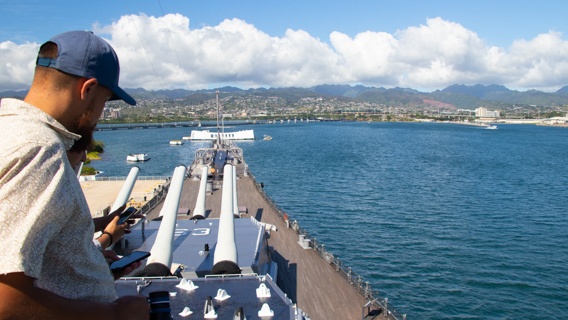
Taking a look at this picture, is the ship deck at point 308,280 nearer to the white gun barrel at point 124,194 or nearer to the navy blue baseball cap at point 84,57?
the white gun barrel at point 124,194

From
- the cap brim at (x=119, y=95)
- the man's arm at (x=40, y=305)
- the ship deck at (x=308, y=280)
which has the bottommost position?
the ship deck at (x=308, y=280)

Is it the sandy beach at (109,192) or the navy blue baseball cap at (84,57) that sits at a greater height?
the navy blue baseball cap at (84,57)

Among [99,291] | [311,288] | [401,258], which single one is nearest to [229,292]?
[311,288]

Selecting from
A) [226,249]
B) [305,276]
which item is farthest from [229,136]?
[226,249]

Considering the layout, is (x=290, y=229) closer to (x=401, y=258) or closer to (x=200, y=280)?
(x=401, y=258)

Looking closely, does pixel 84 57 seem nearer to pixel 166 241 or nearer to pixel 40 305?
pixel 40 305

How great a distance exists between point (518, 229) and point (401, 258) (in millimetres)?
12957

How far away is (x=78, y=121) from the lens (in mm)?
2125

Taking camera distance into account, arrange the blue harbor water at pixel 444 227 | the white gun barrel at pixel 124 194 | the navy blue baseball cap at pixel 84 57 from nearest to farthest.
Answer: the navy blue baseball cap at pixel 84 57 < the white gun barrel at pixel 124 194 < the blue harbor water at pixel 444 227

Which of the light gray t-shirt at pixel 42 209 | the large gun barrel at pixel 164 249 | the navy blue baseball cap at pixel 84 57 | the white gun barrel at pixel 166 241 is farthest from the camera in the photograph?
the white gun barrel at pixel 166 241

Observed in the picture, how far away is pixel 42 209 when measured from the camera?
5.54ft

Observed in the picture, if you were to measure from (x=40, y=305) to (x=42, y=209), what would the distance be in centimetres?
37

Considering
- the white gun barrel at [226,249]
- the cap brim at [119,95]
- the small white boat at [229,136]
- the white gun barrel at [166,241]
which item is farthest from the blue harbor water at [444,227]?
the small white boat at [229,136]

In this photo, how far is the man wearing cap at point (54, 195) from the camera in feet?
5.36
